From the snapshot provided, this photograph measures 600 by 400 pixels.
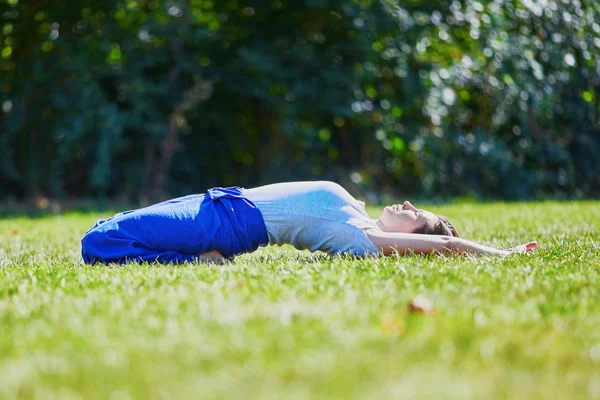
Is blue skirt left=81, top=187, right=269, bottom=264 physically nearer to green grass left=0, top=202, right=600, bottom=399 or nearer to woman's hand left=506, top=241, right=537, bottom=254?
green grass left=0, top=202, right=600, bottom=399

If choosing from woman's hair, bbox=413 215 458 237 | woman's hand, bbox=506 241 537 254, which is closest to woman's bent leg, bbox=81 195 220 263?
woman's hair, bbox=413 215 458 237

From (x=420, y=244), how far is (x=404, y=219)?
0.72 ft

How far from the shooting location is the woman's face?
4270mm

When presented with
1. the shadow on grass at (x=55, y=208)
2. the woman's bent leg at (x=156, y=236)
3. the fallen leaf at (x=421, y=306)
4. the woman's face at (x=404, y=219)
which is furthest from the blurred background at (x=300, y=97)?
the fallen leaf at (x=421, y=306)

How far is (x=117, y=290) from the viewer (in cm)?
315

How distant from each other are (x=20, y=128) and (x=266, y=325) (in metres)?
8.75

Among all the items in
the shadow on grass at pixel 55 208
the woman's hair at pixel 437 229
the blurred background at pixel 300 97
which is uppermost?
the woman's hair at pixel 437 229

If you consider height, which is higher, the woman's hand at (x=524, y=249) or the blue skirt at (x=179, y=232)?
the woman's hand at (x=524, y=249)

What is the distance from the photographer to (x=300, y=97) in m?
10.7

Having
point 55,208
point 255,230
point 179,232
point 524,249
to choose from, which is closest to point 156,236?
point 179,232

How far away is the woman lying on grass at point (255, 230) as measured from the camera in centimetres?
413

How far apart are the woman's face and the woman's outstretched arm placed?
0.39ft

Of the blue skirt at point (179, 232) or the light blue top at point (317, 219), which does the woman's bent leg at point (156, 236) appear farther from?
the light blue top at point (317, 219)

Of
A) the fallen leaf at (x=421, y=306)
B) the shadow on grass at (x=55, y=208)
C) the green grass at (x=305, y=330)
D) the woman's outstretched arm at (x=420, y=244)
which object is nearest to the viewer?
the green grass at (x=305, y=330)
